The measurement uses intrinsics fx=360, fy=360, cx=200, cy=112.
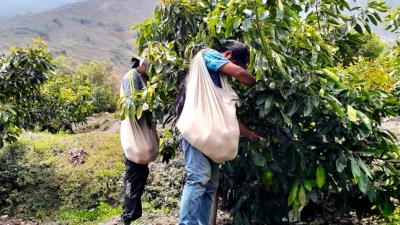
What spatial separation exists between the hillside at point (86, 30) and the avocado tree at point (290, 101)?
138ft

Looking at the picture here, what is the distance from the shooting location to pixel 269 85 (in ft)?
7.36

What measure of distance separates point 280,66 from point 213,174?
89 centimetres

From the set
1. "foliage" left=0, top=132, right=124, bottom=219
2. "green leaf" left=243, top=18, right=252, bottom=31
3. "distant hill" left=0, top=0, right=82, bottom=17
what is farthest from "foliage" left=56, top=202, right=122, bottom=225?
"distant hill" left=0, top=0, right=82, bottom=17

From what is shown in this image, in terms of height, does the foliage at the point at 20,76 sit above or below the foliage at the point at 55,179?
above

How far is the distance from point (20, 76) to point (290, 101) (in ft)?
14.2

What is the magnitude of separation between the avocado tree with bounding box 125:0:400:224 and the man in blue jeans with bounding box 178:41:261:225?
13cm

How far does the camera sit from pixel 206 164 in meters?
2.32

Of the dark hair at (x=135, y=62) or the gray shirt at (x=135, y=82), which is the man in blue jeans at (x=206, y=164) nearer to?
the gray shirt at (x=135, y=82)

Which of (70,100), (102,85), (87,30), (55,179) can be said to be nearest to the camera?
(55,179)

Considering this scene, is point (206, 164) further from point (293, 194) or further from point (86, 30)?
point (86, 30)

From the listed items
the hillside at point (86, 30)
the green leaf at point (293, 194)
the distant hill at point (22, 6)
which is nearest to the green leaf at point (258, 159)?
the green leaf at point (293, 194)

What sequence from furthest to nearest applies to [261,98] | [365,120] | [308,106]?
[261,98]
[308,106]
[365,120]

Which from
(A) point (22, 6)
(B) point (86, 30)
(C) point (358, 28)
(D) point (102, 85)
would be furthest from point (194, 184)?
Result: (A) point (22, 6)

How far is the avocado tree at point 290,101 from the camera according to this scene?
214cm
